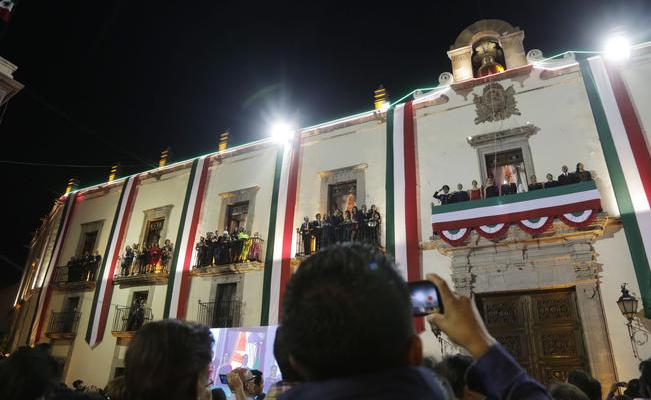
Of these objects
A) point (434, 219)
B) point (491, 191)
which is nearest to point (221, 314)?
point (434, 219)

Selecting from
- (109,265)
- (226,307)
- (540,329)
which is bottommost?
(540,329)

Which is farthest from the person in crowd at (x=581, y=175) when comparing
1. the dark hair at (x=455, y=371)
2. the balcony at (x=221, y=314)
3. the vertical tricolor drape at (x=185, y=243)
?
the vertical tricolor drape at (x=185, y=243)

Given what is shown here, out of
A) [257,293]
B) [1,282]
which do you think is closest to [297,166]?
[257,293]

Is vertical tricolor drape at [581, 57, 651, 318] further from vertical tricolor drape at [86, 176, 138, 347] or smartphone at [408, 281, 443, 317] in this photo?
vertical tricolor drape at [86, 176, 138, 347]

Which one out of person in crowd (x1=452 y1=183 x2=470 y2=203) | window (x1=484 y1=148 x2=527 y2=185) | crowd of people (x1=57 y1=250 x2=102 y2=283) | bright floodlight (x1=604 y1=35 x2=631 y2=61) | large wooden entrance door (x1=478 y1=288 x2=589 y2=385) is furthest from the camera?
crowd of people (x1=57 y1=250 x2=102 y2=283)

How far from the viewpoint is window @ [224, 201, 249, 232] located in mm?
15141

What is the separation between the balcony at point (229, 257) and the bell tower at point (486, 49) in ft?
25.9

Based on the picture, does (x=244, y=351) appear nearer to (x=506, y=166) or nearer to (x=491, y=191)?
(x=491, y=191)

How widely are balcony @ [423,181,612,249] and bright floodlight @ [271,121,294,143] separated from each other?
21.0 feet

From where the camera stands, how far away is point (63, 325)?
1647cm

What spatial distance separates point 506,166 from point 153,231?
1280 cm

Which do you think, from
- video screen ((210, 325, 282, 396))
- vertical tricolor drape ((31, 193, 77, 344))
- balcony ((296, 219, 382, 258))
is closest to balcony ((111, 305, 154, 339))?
video screen ((210, 325, 282, 396))

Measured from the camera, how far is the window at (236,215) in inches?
596

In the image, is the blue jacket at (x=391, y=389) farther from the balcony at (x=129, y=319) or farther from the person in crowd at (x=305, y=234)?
the balcony at (x=129, y=319)
